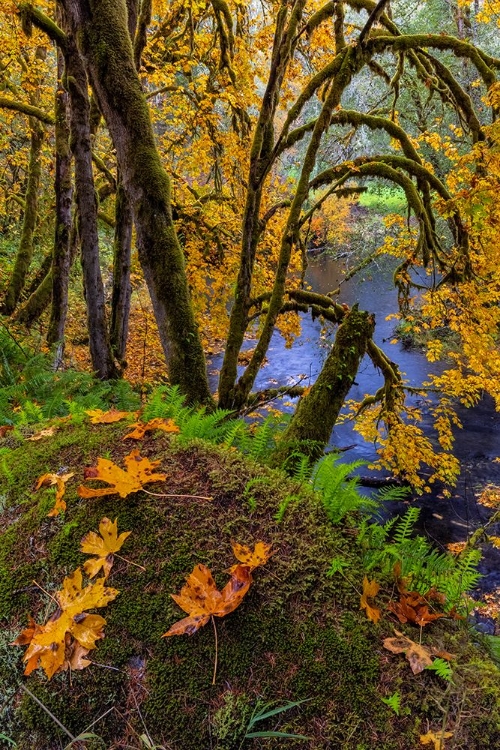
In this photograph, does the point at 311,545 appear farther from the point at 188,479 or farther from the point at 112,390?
the point at 112,390

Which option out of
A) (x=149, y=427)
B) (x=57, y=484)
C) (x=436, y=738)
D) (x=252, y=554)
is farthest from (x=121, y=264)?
(x=436, y=738)

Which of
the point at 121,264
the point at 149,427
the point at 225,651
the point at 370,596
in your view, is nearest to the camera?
the point at 225,651

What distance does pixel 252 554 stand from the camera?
1335 mm

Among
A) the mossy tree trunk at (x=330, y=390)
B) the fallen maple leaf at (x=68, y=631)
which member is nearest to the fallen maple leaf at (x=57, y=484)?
the fallen maple leaf at (x=68, y=631)

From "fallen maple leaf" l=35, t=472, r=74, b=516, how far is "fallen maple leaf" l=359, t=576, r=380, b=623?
1.09 m

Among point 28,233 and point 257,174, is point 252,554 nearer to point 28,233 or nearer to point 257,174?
point 257,174

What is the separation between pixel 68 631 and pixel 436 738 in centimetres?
101

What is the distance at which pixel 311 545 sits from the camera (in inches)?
55.5

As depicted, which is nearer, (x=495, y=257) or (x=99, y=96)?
(x=99, y=96)

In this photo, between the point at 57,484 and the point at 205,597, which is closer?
the point at 205,597

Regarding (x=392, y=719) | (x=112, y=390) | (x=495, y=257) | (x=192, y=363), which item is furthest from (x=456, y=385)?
(x=392, y=719)

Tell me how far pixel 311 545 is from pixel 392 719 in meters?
0.49

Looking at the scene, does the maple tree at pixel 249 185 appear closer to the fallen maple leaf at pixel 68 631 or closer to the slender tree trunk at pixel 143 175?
the slender tree trunk at pixel 143 175

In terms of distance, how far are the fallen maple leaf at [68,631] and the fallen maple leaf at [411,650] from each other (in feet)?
2.71
